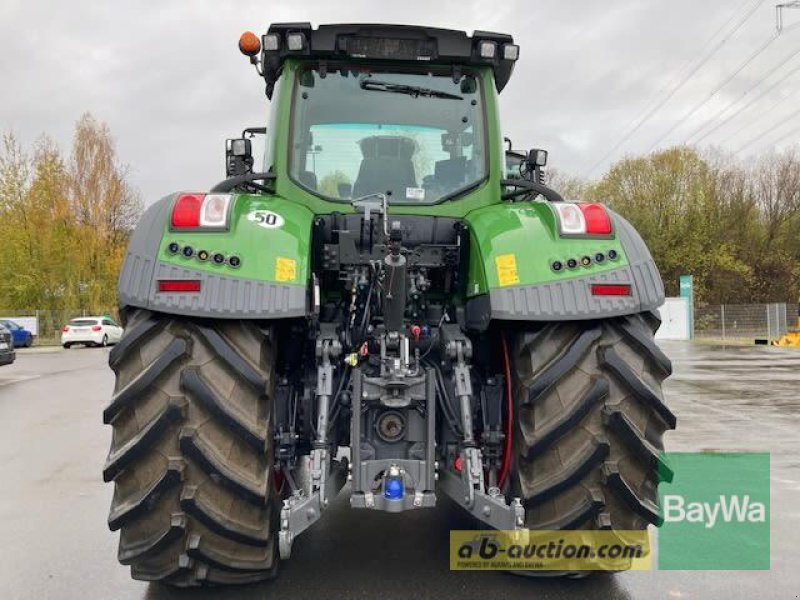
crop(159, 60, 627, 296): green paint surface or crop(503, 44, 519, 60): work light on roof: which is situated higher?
crop(503, 44, 519, 60): work light on roof

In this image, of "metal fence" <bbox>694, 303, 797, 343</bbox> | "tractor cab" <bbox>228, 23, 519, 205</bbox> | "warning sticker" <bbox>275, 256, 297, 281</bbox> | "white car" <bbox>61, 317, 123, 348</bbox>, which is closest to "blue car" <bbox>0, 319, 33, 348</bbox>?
"white car" <bbox>61, 317, 123, 348</bbox>

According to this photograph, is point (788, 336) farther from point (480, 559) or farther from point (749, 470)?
point (480, 559)

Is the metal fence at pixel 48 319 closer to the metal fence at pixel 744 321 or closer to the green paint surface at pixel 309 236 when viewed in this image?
the metal fence at pixel 744 321

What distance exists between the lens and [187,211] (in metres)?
3.21

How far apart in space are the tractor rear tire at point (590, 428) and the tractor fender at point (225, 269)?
107cm

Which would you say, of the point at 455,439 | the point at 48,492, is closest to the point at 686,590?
the point at 455,439

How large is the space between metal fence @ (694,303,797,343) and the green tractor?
96.4ft

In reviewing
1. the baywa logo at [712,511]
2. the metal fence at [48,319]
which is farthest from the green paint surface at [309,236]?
the metal fence at [48,319]

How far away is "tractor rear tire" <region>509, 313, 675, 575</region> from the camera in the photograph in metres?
3.07

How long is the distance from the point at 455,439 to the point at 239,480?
1035mm

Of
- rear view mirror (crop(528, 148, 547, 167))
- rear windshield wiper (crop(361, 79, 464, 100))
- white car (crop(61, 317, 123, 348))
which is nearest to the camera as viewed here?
rear windshield wiper (crop(361, 79, 464, 100))

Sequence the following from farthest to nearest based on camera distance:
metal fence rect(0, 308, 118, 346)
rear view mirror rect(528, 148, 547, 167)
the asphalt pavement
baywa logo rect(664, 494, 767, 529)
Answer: metal fence rect(0, 308, 118, 346), baywa logo rect(664, 494, 767, 529), rear view mirror rect(528, 148, 547, 167), the asphalt pavement

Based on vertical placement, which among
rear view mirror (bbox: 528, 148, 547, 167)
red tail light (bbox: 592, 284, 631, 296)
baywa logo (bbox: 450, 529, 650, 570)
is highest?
rear view mirror (bbox: 528, 148, 547, 167)

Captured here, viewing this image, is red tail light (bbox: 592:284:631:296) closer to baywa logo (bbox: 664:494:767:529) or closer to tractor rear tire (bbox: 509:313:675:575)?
tractor rear tire (bbox: 509:313:675:575)
